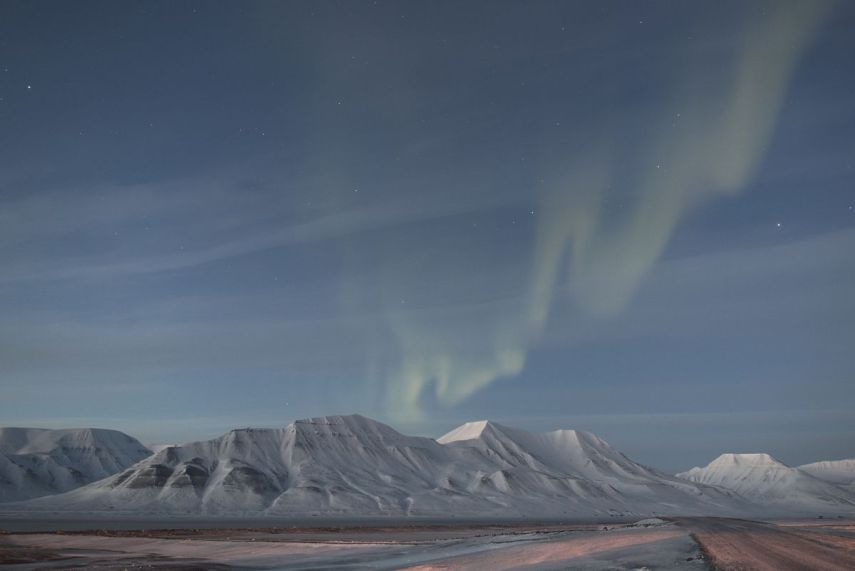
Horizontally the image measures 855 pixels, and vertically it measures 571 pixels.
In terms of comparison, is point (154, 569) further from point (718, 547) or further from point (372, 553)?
point (718, 547)

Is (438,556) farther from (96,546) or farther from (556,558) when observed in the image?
(96,546)

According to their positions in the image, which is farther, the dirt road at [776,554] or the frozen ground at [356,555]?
the frozen ground at [356,555]

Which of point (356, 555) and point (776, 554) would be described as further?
point (356, 555)

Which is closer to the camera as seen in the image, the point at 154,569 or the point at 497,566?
the point at 497,566

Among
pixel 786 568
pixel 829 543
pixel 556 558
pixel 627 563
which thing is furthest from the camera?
pixel 829 543

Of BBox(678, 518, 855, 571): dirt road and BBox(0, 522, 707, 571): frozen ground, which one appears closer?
BBox(678, 518, 855, 571): dirt road

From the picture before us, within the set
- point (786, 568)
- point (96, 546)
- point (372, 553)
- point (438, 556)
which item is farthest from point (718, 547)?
point (96, 546)

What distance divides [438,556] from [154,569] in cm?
1981

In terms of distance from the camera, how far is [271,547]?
229ft

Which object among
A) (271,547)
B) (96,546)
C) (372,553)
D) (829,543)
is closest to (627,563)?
(829,543)

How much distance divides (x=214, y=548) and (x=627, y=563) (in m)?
44.2

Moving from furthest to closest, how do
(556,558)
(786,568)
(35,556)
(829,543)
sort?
(35,556), (829,543), (556,558), (786,568)

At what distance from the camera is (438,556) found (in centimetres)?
5394

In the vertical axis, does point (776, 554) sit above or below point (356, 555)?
above
